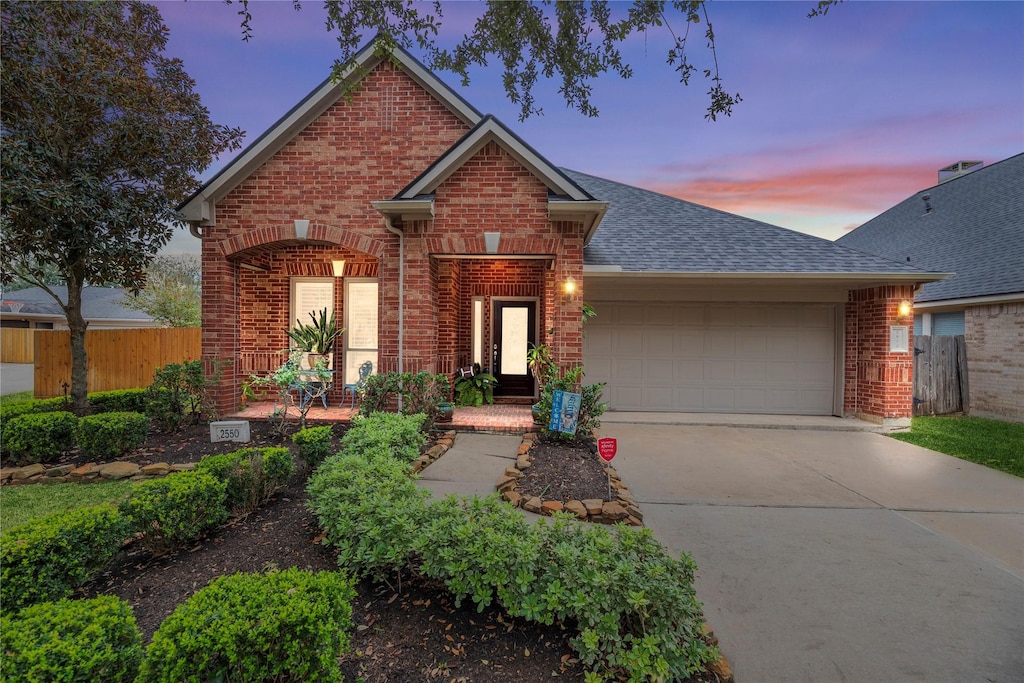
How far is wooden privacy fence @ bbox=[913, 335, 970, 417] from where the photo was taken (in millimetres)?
10219

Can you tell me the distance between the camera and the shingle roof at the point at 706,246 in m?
8.36

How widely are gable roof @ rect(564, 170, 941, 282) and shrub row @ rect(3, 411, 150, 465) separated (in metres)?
7.46

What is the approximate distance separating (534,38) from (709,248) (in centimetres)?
649

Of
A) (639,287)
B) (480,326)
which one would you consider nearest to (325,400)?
(480,326)

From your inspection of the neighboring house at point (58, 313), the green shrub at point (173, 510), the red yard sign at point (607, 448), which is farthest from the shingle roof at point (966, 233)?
the neighboring house at point (58, 313)

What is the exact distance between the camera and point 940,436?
7.91 meters

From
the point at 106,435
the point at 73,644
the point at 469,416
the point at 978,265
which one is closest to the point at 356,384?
the point at 469,416

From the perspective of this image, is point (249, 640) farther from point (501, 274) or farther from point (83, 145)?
point (83, 145)

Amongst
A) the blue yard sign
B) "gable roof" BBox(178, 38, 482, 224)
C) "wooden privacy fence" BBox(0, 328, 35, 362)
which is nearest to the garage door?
the blue yard sign

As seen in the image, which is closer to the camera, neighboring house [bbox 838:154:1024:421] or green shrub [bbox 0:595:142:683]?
green shrub [bbox 0:595:142:683]

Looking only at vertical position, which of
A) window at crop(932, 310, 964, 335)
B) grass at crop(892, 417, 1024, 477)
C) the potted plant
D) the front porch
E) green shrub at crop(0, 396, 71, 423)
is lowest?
grass at crop(892, 417, 1024, 477)

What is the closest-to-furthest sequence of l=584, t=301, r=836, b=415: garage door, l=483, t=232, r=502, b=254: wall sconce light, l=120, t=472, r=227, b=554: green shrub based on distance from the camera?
1. l=120, t=472, r=227, b=554: green shrub
2. l=483, t=232, r=502, b=254: wall sconce light
3. l=584, t=301, r=836, b=415: garage door

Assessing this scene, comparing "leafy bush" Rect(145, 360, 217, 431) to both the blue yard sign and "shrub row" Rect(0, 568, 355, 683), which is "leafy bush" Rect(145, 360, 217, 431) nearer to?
"shrub row" Rect(0, 568, 355, 683)

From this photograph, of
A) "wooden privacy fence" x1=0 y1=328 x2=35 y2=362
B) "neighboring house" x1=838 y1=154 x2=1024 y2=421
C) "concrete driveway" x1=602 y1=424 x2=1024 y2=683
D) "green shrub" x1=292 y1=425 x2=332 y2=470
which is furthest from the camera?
"wooden privacy fence" x1=0 y1=328 x2=35 y2=362
